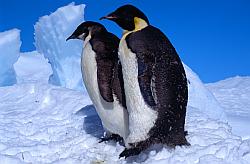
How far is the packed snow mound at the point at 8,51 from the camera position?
947 centimetres

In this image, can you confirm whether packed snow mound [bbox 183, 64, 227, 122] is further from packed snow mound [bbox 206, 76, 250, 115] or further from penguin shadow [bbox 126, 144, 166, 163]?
penguin shadow [bbox 126, 144, 166, 163]

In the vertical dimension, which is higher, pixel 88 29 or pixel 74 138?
pixel 88 29

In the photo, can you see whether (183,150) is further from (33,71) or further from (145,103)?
(33,71)

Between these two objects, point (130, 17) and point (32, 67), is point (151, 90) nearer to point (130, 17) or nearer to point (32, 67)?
point (130, 17)

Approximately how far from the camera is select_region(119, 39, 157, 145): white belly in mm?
2486

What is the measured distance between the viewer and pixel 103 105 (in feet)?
9.71

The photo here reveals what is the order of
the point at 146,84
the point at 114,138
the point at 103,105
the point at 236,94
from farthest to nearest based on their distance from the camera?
the point at 236,94 < the point at 114,138 < the point at 103,105 < the point at 146,84

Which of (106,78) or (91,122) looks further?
(91,122)

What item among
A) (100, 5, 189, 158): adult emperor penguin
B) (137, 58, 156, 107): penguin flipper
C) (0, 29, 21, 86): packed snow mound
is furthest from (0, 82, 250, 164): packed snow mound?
(0, 29, 21, 86): packed snow mound

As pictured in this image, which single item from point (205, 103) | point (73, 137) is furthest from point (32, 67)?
point (73, 137)

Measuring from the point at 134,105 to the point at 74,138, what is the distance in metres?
1.04

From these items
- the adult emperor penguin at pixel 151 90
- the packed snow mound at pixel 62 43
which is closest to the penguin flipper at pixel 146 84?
the adult emperor penguin at pixel 151 90

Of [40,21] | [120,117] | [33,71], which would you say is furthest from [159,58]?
[33,71]

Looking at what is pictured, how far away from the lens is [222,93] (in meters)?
10.8
